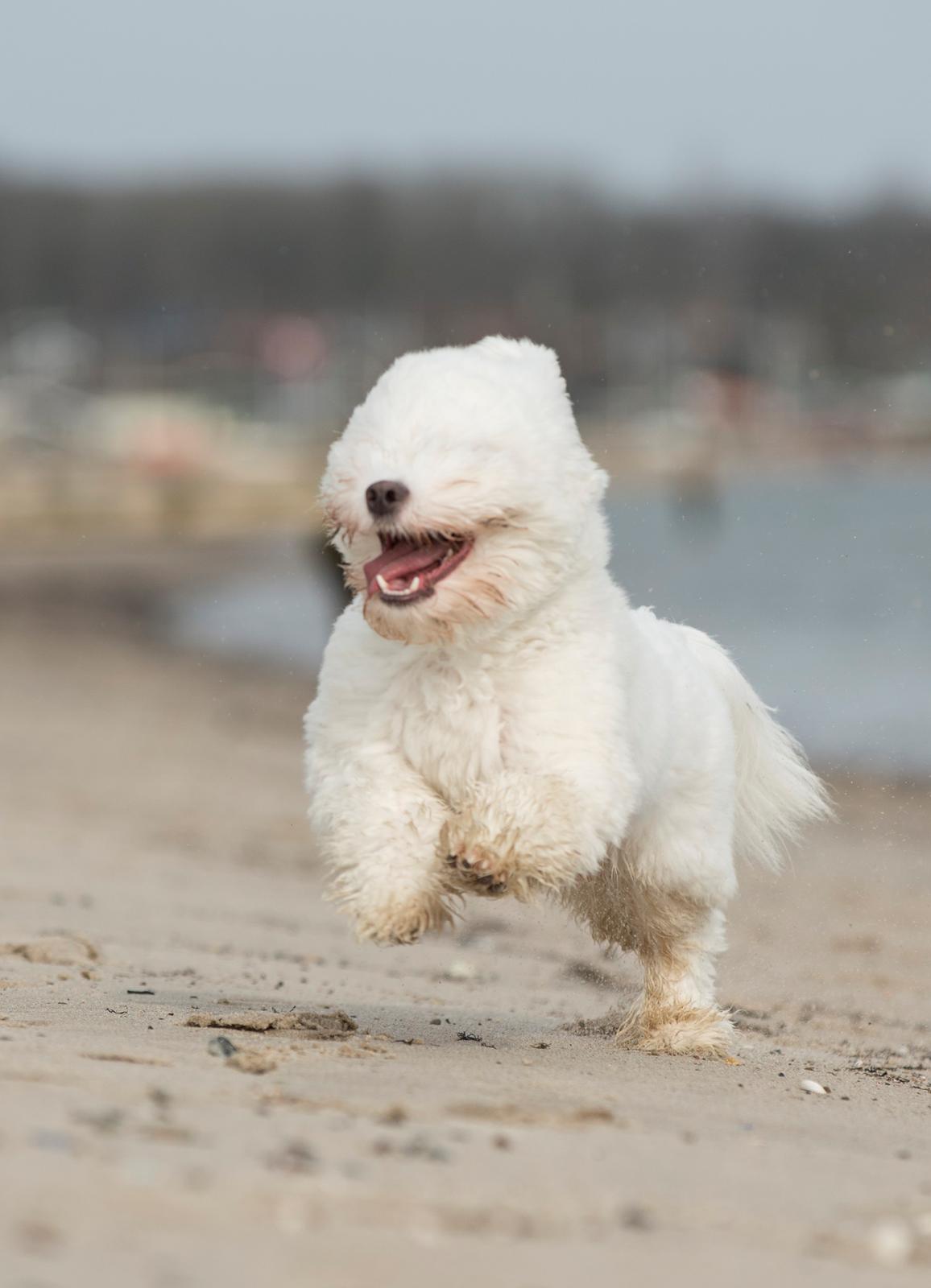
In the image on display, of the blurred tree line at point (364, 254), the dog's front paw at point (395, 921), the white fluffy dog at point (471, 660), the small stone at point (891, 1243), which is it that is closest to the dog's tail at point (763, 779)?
the white fluffy dog at point (471, 660)

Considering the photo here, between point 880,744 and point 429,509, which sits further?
point 880,744

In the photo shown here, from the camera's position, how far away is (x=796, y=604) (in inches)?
1149

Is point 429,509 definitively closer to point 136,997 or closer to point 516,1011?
point 136,997

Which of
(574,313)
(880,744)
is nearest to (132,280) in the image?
(574,313)

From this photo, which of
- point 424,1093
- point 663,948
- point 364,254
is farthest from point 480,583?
point 364,254

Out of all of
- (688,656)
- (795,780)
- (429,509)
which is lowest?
(795,780)

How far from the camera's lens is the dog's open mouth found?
4219 mm

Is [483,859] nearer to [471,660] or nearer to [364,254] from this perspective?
[471,660]

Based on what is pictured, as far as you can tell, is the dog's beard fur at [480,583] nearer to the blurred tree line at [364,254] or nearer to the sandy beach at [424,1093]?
the sandy beach at [424,1093]

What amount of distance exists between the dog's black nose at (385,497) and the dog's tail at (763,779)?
1553 millimetres

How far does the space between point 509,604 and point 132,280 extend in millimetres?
121682

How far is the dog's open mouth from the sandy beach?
1.08 m

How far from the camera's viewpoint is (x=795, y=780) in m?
5.57

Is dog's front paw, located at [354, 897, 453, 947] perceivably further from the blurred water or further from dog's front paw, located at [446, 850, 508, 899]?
the blurred water
